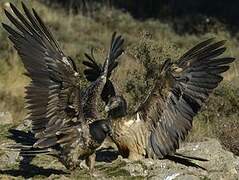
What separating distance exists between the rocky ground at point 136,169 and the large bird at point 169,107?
0.16 metres

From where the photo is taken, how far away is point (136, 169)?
7484 millimetres

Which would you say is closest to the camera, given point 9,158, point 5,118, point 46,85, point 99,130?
point 46,85

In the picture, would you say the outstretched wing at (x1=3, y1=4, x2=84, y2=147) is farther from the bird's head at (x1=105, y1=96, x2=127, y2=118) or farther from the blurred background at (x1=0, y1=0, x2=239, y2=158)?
the blurred background at (x1=0, y1=0, x2=239, y2=158)

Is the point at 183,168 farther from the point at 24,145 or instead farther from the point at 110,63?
the point at 110,63

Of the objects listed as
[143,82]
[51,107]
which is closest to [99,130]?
[51,107]

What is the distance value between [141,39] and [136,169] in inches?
178

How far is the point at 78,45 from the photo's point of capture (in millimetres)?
20984

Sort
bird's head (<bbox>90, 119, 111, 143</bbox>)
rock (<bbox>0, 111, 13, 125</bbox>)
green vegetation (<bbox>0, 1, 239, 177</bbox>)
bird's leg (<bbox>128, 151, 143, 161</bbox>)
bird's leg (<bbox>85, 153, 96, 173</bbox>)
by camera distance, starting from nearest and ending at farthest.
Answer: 1. bird's head (<bbox>90, 119, 111, 143</bbox>)
2. bird's leg (<bbox>85, 153, 96, 173</bbox>)
3. bird's leg (<bbox>128, 151, 143, 161</bbox>)
4. rock (<bbox>0, 111, 13, 125</bbox>)
5. green vegetation (<bbox>0, 1, 239, 177</bbox>)

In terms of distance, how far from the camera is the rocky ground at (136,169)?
7309 mm

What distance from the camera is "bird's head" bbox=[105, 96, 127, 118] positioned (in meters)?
7.68

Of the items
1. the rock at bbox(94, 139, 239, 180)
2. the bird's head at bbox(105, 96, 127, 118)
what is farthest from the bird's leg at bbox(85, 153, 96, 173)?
the bird's head at bbox(105, 96, 127, 118)

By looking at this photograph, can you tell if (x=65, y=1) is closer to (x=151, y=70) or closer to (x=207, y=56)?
(x=151, y=70)

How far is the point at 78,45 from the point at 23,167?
13474 mm

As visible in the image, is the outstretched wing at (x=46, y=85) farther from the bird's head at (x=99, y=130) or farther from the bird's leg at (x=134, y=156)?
the bird's leg at (x=134, y=156)
